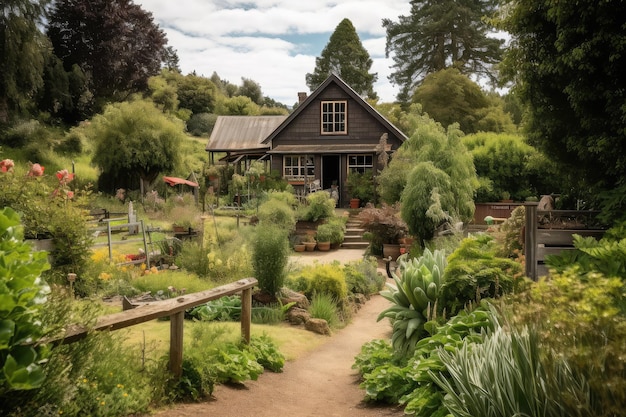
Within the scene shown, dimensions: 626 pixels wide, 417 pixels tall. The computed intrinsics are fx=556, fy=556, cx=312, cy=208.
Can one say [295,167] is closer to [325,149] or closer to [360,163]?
[325,149]

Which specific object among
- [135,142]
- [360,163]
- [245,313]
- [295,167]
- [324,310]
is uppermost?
[135,142]

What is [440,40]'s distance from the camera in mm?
39250

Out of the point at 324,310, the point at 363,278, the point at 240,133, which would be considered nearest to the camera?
the point at 324,310

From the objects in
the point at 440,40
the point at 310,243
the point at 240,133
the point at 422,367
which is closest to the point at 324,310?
the point at 422,367

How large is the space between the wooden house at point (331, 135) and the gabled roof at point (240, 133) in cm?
300

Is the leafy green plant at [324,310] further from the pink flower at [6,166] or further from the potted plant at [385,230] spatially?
→ the potted plant at [385,230]

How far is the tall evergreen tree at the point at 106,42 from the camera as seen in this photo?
38344 mm

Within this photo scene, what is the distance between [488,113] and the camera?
3256 cm

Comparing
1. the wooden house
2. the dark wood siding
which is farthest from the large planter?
the dark wood siding

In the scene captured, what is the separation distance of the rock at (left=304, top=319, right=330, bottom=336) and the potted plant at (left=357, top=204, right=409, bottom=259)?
7.37m

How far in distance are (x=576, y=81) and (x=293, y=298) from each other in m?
5.55

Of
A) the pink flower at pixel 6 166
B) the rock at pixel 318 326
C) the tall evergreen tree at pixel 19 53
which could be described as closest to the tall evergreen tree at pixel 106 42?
the tall evergreen tree at pixel 19 53

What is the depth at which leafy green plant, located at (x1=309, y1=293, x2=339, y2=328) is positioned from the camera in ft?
30.6

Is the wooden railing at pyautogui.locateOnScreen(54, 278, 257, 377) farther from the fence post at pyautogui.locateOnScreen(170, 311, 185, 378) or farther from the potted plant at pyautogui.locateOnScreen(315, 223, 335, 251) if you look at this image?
the potted plant at pyautogui.locateOnScreen(315, 223, 335, 251)
